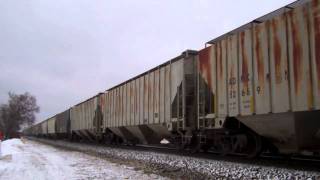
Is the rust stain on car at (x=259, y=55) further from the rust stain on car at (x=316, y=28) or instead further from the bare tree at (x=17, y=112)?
the bare tree at (x=17, y=112)

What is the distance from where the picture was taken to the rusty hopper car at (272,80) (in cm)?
855

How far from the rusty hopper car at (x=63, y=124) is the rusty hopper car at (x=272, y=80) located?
92.9 ft

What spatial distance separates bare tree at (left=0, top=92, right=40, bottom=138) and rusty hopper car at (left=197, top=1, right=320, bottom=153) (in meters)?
72.6

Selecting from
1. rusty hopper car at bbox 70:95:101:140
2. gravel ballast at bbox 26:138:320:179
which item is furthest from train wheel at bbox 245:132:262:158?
rusty hopper car at bbox 70:95:101:140

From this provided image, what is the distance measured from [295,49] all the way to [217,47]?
357 centimetres

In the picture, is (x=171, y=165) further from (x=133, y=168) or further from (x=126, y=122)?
(x=126, y=122)

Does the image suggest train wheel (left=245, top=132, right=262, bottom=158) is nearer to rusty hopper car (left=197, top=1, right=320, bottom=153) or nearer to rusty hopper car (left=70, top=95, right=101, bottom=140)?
rusty hopper car (left=197, top=1, right=320, bottom=153)

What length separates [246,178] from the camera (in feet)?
26.7

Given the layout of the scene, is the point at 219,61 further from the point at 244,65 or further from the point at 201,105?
the point at 201,105

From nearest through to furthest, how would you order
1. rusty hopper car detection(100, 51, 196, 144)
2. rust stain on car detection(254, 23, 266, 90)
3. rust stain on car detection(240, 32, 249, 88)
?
rust stain on car detection(254, 23, 266, 90)
rust stain on car detection(240, 32, 249, 88)
rusty hopper car detection(100, 51, 196, 144)

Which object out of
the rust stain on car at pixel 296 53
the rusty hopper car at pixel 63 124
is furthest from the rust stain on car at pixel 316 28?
the rusty hopper car at pixel 63 124

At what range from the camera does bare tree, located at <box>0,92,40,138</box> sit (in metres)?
80.9

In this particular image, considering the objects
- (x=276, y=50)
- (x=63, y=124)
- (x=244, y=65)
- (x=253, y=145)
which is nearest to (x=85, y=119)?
(x=63, y=124)

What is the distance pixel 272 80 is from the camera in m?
9.48
